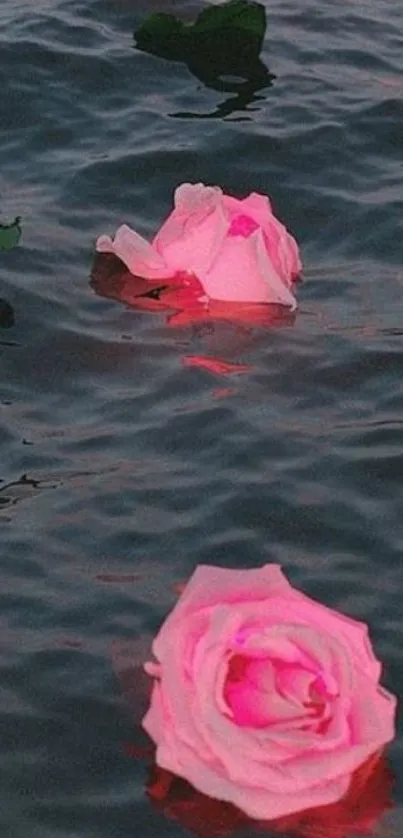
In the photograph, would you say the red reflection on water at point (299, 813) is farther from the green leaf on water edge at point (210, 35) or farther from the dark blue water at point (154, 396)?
the green leaf on water edge at point (210, 35)

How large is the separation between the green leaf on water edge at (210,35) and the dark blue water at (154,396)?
0.13 m

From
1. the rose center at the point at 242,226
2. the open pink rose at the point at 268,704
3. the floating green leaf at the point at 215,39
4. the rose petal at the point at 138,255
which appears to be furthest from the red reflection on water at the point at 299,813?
the floating green leaf at the point at 215,39

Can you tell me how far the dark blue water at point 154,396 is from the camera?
16.8 ft

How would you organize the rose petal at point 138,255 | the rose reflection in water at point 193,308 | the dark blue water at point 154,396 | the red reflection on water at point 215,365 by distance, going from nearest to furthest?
the dark blue water at point 154,396
the red reflection on water at point 215,365
the rose reflection in water at point 193,308
the rose petal at point 138,255

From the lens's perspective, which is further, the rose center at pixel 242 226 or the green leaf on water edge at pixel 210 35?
the green leaf on water edge at pixel 210 35

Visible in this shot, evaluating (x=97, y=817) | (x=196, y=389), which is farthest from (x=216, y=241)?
(x=97, y=817)

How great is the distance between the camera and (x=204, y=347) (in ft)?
23.1

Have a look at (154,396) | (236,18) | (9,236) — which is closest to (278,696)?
(154,396)

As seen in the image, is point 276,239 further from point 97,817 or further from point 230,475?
point 97,817

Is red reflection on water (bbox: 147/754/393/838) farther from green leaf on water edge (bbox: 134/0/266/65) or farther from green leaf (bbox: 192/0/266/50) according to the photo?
green leaf (bbox: 192/0/266/50)

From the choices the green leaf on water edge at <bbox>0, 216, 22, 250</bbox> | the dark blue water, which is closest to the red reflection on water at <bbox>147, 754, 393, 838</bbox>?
the dark blue water

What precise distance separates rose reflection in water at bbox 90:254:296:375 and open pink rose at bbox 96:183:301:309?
0.15ft

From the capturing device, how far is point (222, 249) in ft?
23.3

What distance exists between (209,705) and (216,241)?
304cm
